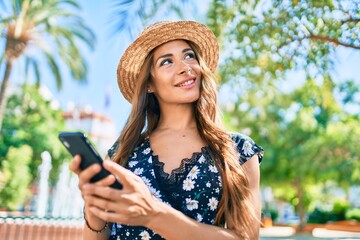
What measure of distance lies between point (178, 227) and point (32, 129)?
30554 millimetres

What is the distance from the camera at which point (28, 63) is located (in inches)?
704

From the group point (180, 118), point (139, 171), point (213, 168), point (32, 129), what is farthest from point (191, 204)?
point (32, 129)

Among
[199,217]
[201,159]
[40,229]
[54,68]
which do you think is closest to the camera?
[199,217]

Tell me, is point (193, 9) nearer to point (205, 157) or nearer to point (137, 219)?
point (205, 157)

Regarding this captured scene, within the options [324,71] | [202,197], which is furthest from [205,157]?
[324,71]

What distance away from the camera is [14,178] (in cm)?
2642

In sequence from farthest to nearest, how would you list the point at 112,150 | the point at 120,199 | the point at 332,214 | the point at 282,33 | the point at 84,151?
the point at 332,214
the point at 282,33
the point at 112,150
the point at 84,151
the point at 120,199

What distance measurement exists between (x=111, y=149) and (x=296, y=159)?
22076mm

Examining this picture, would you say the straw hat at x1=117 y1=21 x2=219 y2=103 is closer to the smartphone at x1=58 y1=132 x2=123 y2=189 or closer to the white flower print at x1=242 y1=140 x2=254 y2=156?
the white flower print at x1=242 y1=140 x2=254 y2=156

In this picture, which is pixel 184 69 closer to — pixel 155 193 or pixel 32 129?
pixel 155 193

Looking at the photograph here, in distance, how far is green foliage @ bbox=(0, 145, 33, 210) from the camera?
26281 millimetres

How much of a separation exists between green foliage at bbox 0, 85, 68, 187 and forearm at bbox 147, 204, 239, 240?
29551 millimetres

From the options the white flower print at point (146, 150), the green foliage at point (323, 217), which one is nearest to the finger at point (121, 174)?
the white flower print at point (146, 150)

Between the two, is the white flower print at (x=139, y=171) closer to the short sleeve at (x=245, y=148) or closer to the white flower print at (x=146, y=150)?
the white flower print at (x=146, y=150)
